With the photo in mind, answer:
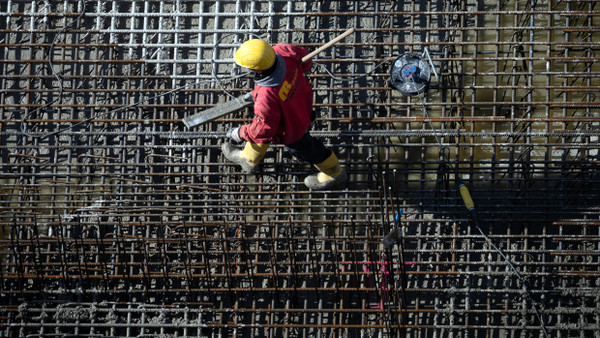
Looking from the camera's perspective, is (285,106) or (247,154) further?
(247,154)

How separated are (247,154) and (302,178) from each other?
138 cm

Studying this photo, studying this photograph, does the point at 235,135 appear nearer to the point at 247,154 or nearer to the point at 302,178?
the point at 247,154

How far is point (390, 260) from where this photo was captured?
9289mm

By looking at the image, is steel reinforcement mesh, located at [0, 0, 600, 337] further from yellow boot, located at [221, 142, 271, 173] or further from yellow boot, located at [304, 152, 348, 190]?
yellow boot, located at [221, 142, 271, 173]

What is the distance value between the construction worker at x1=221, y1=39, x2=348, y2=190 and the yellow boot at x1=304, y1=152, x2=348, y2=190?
8 cm

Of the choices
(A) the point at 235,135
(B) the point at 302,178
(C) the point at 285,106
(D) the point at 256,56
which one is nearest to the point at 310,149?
(C) the point at 285,106

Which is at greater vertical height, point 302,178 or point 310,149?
point 310,149

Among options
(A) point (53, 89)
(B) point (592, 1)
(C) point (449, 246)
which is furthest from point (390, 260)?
(A) point (53, 89)

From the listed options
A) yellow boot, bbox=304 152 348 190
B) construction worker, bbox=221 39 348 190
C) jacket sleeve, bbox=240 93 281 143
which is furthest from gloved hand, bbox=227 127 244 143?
yellow boot, bbox=304 152 348 190

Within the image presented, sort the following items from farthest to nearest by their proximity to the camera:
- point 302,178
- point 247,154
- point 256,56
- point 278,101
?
point 302,178 < point 247,154 < point 278,101 < point 256,56

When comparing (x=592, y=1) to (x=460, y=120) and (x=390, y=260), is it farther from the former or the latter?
(x=390, y=260)

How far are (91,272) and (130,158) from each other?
2.00 metres

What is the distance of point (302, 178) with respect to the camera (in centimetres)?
1043

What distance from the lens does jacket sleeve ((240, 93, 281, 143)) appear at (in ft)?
26.9
